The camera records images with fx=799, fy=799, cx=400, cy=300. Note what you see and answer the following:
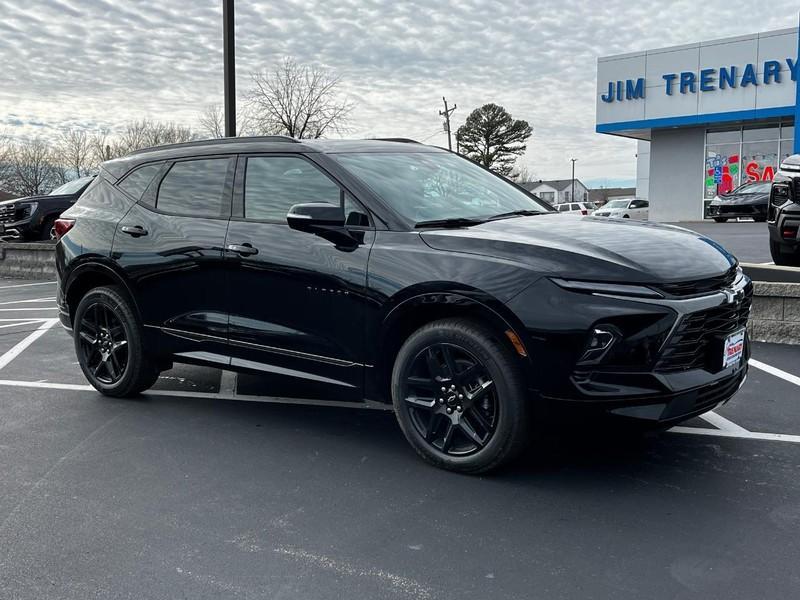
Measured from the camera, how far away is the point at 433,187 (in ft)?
15.4

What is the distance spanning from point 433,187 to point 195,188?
164cm

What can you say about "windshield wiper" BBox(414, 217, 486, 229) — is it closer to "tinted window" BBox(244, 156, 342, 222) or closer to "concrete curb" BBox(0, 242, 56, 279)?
"tinted window" BBox(244, 156, 342, 222)

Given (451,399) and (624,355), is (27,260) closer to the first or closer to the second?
(451,399)

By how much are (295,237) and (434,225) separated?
2.65ft

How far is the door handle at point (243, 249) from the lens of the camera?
4662mm

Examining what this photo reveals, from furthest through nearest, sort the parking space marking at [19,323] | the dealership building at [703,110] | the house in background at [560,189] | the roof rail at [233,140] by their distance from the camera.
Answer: the house in background at [560,189] → the dealership building at [703,110] → the parking space marking at [19,323] → the roof rail at [233,140]

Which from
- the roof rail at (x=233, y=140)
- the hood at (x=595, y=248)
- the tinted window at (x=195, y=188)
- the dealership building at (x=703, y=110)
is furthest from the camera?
the dealership building at (x=703, y=110)

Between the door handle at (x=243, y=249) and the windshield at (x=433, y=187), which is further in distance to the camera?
the door handle at (x=243, y=249)

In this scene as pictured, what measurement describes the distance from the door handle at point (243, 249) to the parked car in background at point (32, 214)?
14210 millimetres

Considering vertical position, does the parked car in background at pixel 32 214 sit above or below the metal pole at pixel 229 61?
below

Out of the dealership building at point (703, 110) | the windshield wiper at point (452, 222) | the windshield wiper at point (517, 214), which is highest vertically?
the dealership building at point (703, 110)

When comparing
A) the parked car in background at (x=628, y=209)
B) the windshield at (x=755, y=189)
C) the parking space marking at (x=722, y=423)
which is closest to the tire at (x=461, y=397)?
the parking space marking at (x=722, y=423)

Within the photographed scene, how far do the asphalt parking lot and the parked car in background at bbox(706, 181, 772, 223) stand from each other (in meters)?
23.1

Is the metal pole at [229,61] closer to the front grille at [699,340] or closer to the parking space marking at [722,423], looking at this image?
the parking space marking at [722,423]
